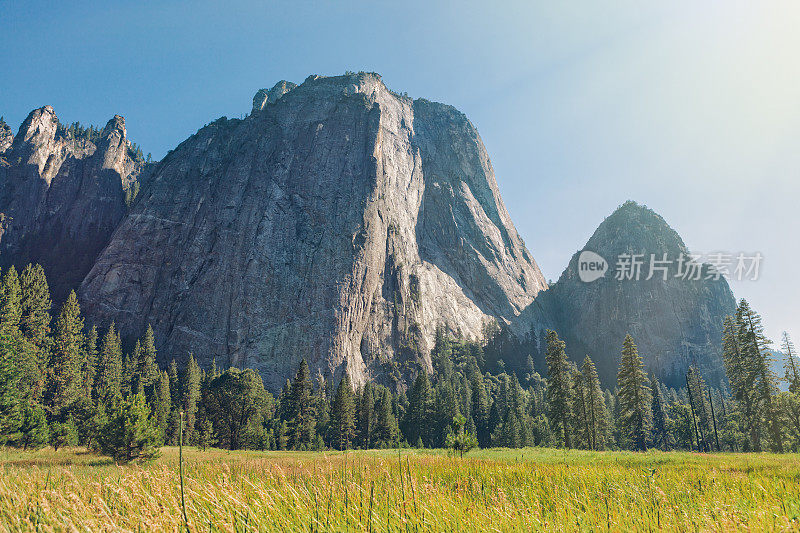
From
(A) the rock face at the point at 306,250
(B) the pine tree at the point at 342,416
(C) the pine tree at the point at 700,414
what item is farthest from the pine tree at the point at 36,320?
(C) the pine tree at the point at 700,414

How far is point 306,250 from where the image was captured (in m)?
130

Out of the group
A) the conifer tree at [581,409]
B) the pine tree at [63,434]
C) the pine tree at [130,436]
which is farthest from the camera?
the conifer tree at [581,409]

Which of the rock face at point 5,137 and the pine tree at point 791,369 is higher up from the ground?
the rock face at point 5,137

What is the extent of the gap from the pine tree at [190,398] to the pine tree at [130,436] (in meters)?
37.2

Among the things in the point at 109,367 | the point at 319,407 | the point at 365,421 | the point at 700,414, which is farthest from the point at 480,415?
the point at 109,367

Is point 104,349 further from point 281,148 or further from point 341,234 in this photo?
point 281,148

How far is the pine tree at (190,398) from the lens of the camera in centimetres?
6204

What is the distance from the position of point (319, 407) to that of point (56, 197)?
458ft

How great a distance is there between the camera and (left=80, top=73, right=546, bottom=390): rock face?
118688mm

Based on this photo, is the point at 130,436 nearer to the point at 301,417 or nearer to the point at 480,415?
the point at 301,417

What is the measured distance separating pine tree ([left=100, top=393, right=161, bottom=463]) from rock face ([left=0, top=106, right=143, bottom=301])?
450 ft

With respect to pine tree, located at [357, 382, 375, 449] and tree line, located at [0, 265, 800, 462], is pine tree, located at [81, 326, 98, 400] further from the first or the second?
pine tree, located at [357, 382, 375, 449]

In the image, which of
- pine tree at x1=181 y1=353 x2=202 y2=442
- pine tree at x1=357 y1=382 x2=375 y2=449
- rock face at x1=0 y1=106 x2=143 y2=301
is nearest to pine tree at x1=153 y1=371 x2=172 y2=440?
pine tree at x1=181 y1=353 x2=202 y2=442

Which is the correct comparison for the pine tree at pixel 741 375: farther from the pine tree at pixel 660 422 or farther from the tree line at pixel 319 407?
the pine tree at pixel 660 422
